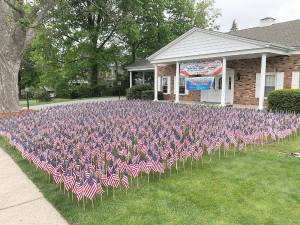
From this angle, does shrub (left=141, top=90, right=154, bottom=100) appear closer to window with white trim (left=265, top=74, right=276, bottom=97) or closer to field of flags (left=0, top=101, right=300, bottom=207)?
window with white trim (left=265, top=74, right=276, bottom=97)

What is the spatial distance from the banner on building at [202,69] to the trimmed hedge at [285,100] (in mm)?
4635

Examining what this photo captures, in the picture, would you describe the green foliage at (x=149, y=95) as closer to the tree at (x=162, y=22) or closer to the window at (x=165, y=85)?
the window at (x=165, y=85)

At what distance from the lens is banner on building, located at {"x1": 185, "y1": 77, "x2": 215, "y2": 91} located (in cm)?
1914

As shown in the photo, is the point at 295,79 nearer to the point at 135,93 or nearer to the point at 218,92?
the point at 218,92

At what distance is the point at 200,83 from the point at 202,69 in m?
0.98

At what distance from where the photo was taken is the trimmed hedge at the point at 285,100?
13191 mm

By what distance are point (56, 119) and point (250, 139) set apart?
741cm

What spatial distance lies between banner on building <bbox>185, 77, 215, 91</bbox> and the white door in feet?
4.74

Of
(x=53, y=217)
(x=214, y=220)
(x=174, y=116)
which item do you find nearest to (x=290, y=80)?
(x=174, y=116)

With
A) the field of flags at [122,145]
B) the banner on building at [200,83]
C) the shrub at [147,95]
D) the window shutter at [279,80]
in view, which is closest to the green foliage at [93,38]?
the shrub at [147,95]

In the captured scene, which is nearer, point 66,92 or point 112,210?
point 112,210

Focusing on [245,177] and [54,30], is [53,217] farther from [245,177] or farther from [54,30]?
[54,30]

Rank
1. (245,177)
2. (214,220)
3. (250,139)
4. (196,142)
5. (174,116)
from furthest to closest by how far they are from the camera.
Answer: (174,116)
(250,139)
(196,142)
(245,177)
(214,220)

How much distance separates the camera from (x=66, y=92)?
103 ft
